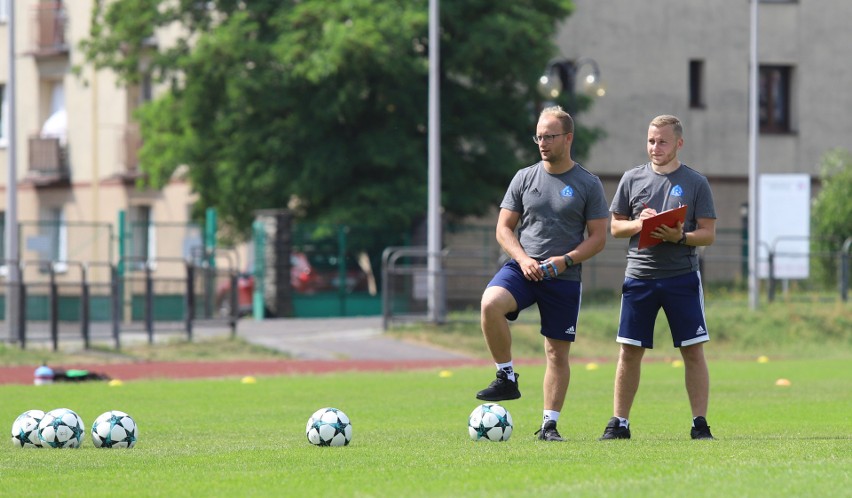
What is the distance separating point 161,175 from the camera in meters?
36.4

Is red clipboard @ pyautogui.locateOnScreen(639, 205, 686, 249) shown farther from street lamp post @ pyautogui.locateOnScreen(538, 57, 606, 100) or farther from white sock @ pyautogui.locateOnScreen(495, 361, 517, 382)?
street lamp post @ pyautogui.locateOnScreen(538, 57, 606, 100)

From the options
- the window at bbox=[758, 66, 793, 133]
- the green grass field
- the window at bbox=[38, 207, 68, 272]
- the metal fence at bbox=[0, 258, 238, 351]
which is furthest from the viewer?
the window at bbox=[758, 66, 793, 133]

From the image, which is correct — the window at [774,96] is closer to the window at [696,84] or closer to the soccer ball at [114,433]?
the window at [696,84]

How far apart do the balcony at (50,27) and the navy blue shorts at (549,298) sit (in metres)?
37.6

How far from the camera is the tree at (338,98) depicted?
108ft

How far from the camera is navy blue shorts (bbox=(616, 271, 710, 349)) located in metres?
9.85

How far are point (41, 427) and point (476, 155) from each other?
2586 cm

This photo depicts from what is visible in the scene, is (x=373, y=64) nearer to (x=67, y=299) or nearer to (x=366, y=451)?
(x=67, y=299)

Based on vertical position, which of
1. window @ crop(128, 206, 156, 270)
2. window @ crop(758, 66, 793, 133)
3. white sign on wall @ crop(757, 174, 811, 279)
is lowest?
window @ crop(128, 206, 156, 270)

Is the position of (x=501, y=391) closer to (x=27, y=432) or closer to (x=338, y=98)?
(x=27, y=432)

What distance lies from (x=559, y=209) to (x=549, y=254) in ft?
0.98

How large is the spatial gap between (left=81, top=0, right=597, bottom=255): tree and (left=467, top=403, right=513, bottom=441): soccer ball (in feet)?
73.3

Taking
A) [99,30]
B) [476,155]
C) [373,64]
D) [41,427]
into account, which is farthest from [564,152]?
[99,30]

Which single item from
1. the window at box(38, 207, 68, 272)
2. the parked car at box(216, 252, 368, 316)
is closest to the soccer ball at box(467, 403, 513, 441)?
the parked car at box(216, 252, 368, 316)
